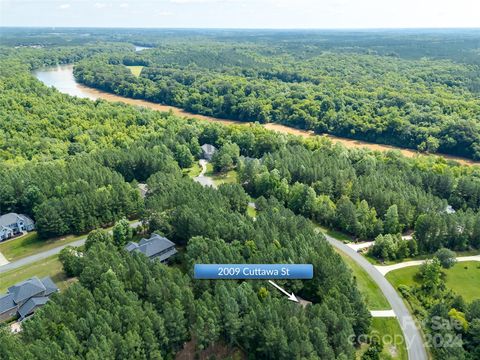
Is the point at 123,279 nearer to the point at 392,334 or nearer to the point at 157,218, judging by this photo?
the point at 157,218

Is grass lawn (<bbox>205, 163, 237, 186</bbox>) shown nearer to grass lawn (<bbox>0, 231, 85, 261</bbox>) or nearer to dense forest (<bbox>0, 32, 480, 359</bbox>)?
dense forest (<bbox>0, 32, 480, 359</bbox>)

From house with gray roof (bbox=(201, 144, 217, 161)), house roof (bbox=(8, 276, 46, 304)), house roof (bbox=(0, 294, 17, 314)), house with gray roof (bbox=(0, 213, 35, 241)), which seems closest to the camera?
house roof (bbox=(0, 294, 17, 314))

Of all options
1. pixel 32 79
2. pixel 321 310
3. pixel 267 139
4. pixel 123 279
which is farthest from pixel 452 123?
pixel 32 79

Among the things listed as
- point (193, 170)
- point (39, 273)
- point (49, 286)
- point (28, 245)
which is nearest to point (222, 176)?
point (193, 170)

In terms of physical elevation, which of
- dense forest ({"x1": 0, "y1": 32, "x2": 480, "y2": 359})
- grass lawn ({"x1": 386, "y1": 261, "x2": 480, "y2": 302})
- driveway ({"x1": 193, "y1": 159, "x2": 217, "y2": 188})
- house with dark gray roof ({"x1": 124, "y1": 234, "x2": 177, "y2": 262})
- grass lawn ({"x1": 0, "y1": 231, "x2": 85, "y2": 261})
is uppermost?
dense forest ({"x1": 0, "y1": 32, "x2": 480, "y2": 359})

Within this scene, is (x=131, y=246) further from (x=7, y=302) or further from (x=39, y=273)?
(x=7, y=302)

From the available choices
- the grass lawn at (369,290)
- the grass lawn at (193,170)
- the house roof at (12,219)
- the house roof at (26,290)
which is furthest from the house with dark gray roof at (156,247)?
the grass lawn at (193,170)

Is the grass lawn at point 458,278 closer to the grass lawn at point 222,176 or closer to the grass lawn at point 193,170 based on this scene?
the grass lawn at point 222,176

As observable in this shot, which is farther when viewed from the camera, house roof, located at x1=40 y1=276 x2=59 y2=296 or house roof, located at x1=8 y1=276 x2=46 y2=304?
house roof, located at x1=40 y1=276 x2=59 y2=296

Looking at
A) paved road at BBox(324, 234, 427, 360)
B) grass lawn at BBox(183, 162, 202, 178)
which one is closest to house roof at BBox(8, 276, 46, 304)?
paved road at BBox(324, 234, 427, 360)
